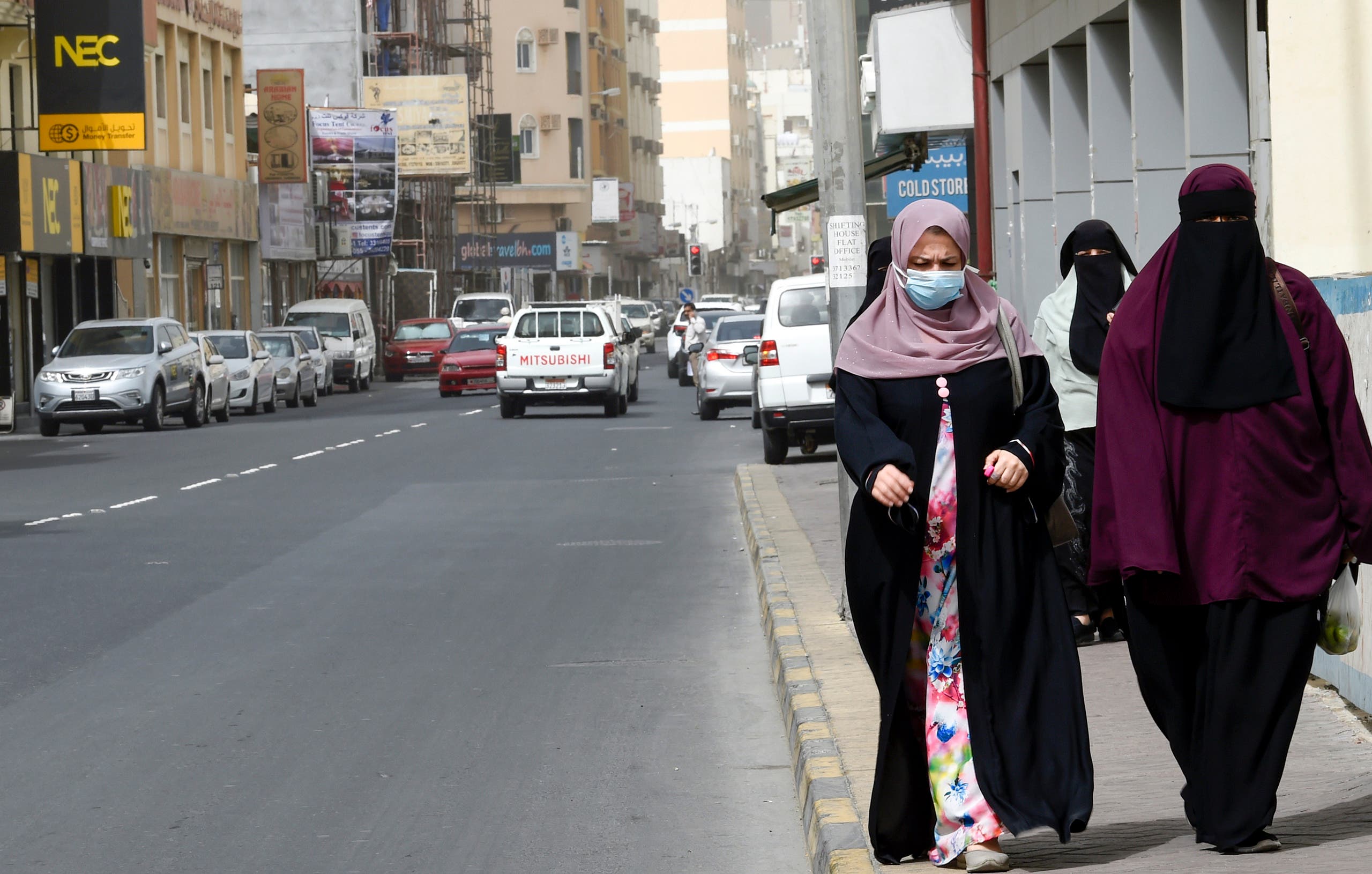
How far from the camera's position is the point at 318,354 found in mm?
47031

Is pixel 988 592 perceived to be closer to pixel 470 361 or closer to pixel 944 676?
pixel 944 676

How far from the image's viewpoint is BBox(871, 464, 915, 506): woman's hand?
5324mm

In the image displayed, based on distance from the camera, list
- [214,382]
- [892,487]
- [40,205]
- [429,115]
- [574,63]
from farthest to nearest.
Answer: [574,63]
[429,115]
[40,205]
[214,382]
[892,487]

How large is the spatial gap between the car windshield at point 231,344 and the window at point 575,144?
2833 inches

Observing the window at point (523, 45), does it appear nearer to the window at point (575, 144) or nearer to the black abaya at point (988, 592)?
the window at point (575, 144)

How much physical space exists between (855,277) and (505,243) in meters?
92.3

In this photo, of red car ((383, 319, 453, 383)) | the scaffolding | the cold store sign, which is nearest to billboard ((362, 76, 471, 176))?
the scaffolding

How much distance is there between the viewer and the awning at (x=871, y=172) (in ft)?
65.8

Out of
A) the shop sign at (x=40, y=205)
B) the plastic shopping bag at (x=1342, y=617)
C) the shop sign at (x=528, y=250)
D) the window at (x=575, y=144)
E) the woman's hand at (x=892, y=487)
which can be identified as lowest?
the plastic shopping bag at (x=1342, y=617)

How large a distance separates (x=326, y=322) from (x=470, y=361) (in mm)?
7902

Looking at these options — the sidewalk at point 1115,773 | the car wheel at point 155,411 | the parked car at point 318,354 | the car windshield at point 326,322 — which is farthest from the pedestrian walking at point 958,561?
the car windshield at point 326,322

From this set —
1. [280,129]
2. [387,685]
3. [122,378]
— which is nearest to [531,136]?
[280,129]

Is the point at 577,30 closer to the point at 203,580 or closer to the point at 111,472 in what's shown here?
the point at 111,472

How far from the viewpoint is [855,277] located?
34.4ft
